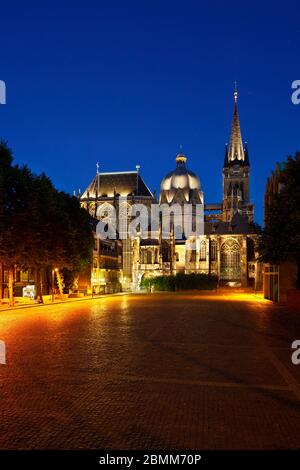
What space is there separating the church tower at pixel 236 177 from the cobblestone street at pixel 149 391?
324 ft

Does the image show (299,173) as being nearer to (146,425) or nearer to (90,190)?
(146,425)

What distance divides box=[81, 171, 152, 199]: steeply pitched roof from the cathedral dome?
6055 millimetres

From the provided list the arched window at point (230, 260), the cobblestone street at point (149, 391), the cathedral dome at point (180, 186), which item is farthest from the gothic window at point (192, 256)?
the cobblestone street at point (149, 391)

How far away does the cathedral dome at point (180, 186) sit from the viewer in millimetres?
112875

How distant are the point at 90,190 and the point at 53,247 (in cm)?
7507

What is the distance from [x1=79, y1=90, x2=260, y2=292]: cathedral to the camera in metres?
89.3

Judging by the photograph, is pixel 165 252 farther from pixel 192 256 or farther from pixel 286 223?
pixel 286 223

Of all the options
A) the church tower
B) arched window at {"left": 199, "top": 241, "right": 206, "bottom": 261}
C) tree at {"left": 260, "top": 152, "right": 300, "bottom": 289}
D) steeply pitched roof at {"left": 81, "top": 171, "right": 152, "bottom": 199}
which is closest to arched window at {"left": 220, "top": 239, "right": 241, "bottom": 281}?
arched window at {"left": 199, "top": 241, "right": 206, "bottom": 261}

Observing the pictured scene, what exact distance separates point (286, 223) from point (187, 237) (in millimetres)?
70392

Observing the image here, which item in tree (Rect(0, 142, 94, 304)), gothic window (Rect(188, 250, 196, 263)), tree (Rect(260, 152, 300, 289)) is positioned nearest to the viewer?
tree (Rect(260, 152, 300, 289))

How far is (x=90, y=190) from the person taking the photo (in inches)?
4451

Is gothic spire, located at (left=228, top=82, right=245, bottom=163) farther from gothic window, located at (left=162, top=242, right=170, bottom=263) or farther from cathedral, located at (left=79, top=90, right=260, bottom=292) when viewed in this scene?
gothic window, located at (left=162, top=242, right=170, bottom=263)

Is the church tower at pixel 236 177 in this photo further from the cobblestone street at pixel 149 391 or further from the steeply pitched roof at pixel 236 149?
the cobblestone street at pixel 149 391

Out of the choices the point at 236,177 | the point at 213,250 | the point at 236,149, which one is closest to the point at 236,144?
the point at 236,149
